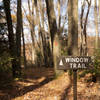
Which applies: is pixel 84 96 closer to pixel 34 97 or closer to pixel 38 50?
pixel 34 97

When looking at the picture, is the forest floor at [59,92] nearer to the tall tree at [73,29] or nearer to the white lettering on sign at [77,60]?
the tall tree at [73,29]

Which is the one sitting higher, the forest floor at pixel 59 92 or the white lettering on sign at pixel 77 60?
the white lettering on sign at pixel 77 60

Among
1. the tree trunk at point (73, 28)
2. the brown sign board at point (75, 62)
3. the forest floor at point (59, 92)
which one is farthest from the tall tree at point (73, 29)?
the brown sign board at point (75, 62)

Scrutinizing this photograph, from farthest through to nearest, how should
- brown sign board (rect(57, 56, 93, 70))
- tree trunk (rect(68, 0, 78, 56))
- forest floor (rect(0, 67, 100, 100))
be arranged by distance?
tree trunk (rect(68, 0, 78, 56))
forest floor (rect(0, 67, 100, 100))
brown sign board (rect(57, 56, 93, 70))

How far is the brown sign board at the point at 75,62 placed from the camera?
3.70 metres

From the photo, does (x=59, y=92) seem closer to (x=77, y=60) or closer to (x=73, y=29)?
(x=77, y=60)

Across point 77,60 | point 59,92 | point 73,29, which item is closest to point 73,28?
point 73,29

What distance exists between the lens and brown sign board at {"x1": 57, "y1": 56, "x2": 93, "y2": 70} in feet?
12.1

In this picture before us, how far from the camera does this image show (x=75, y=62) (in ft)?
12.2

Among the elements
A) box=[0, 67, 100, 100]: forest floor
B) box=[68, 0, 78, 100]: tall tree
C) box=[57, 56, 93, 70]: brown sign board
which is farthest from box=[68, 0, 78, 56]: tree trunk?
box=[57, 56, 93, 70]: brown sign board

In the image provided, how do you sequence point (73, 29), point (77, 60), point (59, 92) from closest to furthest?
1. point (77, 60)
2. point (59, 92)
3. point (73, 29)

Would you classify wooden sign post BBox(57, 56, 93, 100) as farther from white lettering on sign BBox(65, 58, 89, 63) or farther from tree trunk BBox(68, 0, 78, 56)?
tree trunk BBox(68, 0, 78, 56)

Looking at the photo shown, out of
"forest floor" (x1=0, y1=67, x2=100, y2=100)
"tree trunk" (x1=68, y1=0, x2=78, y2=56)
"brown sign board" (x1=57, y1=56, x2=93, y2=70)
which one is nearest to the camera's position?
"brown sign board" (x1=57, y1=56, x2=93, y2=70)

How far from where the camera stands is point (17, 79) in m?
9.60
